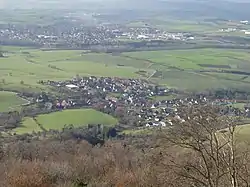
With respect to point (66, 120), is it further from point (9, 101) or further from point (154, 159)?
point (154, 159)

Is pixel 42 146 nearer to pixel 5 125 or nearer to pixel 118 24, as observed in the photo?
pixel 5 125

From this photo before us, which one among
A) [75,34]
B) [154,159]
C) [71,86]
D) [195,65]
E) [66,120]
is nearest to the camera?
[154,159]

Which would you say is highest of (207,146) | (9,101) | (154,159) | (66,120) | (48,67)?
(207,146)

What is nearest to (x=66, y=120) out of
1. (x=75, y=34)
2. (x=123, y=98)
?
(x=123, y=98)

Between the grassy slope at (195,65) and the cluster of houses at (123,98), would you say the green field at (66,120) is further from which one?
the grassy slope at (195,65)

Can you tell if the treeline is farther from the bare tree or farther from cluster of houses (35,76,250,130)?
cluster of houses (35,76,250,130)

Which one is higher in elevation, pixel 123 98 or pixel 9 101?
pixel 9 101
